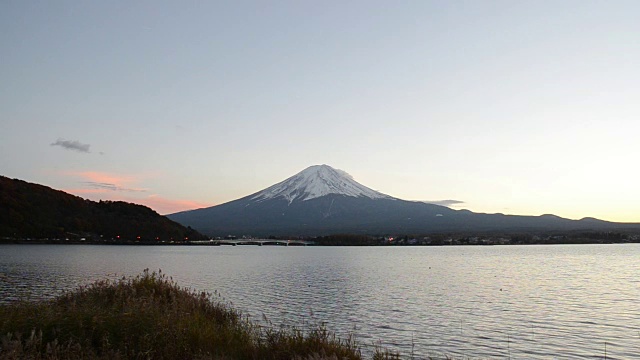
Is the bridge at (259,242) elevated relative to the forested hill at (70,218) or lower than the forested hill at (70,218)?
lower

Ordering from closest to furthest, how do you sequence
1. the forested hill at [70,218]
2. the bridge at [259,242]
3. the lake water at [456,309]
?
the lake water at [456,309] < the forested hill at [70,218] < the bridge at [259,242]

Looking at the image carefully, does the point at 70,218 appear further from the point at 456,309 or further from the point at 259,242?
the point at 456,309

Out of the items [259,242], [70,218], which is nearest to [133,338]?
[70,218]

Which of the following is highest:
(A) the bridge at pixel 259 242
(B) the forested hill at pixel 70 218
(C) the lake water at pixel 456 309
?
(B) the forested hill at pixel 70 218

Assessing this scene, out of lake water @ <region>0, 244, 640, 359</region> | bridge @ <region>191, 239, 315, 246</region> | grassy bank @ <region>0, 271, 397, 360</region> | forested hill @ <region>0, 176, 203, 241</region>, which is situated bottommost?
lake water @ <region>0, 244, 640, 359</region>

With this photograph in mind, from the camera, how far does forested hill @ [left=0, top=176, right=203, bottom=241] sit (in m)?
116

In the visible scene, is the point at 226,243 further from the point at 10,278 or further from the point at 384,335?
the point at 384,335

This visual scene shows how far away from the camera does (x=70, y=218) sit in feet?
425

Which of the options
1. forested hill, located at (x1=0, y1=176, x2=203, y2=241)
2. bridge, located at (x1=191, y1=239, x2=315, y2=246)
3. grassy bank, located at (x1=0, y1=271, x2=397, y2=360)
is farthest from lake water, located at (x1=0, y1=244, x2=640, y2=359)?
bridge, located at (x1=191, y1=239, x2=315, y2=246)

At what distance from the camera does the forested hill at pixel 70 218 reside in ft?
379

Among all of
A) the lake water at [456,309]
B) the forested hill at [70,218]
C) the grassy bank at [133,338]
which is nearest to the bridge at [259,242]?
the forested hill at [70,218]

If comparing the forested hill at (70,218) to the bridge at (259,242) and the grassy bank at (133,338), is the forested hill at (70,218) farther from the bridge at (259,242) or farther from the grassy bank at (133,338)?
the grassy bank at (133,338)

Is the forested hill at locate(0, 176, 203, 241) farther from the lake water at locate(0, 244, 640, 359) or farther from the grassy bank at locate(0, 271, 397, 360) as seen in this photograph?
the grassy bank at locate(0, 271, 397, 360)

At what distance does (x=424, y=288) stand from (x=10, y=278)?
27297mm
